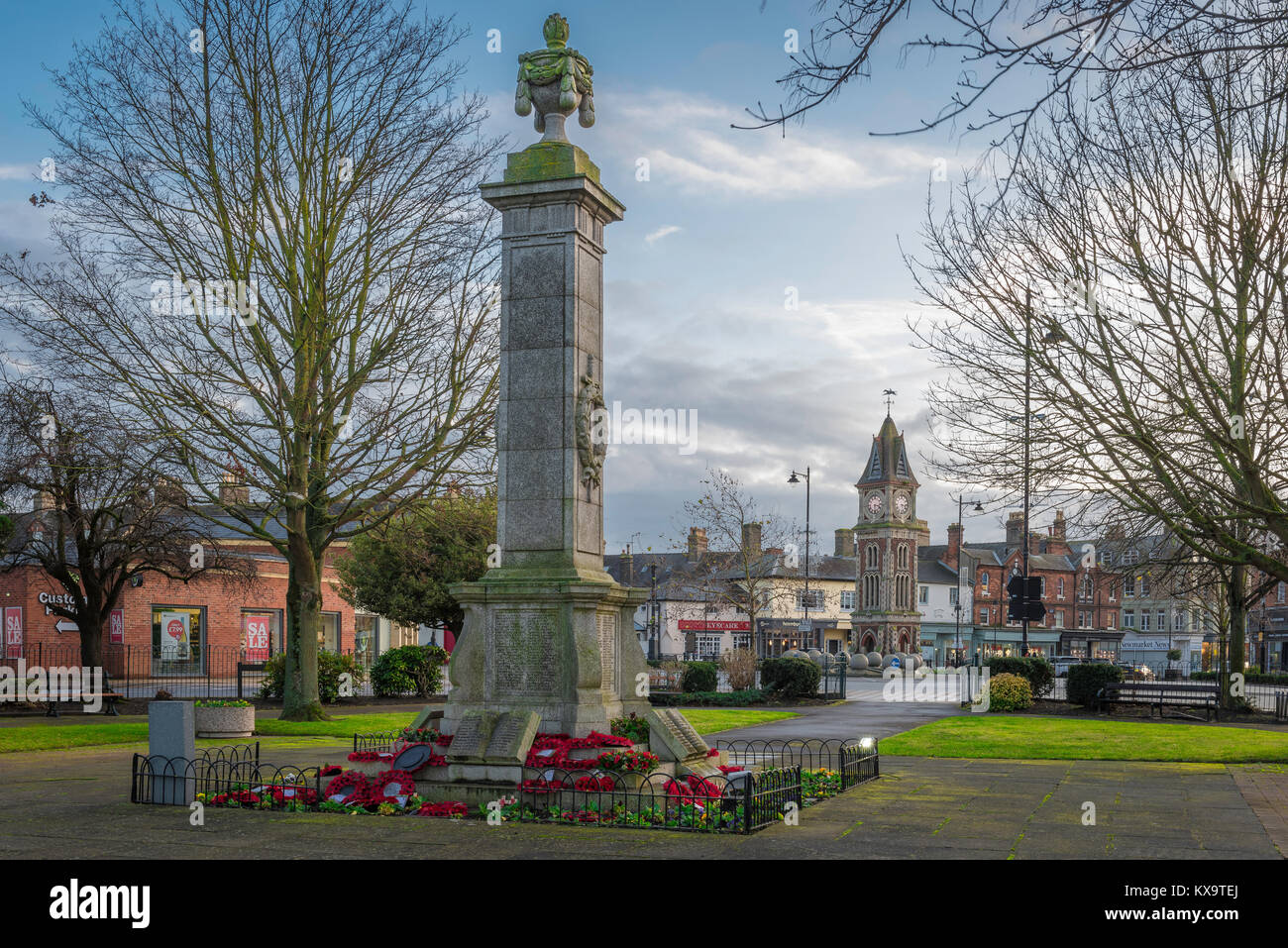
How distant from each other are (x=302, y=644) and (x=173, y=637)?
2665 centimetres

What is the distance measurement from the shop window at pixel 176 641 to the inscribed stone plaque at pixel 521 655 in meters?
38.2

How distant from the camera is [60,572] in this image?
29.3m

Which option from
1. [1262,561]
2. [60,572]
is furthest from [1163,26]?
[60,572]

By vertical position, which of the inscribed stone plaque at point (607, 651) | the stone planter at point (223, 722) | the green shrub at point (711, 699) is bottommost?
the green shrub at point (711, 699)

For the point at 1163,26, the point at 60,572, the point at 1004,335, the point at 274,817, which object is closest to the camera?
the point at 1163,26

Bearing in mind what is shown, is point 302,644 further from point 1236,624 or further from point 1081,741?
point 1236,624

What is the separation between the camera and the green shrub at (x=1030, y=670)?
32969mm

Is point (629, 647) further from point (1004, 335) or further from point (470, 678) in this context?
point (1004, 335)

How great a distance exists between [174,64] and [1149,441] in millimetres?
19483

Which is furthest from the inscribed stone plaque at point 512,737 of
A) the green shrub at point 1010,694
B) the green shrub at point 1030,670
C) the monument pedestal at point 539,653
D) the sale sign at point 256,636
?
the sale sign at point 256,636

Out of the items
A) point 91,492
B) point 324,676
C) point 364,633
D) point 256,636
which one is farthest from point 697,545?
point 91,492

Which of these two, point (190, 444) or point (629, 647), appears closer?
point (629, 647)

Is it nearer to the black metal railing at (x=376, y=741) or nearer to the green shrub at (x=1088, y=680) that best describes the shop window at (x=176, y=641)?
the black metal railing at (x=376, y=741)

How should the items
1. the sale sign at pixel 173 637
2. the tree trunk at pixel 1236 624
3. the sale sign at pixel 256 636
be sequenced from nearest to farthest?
the tree trunk at pixel 1236 624 → the sale sign at pixel 173 637 → the sale sign at pixel 256 636
